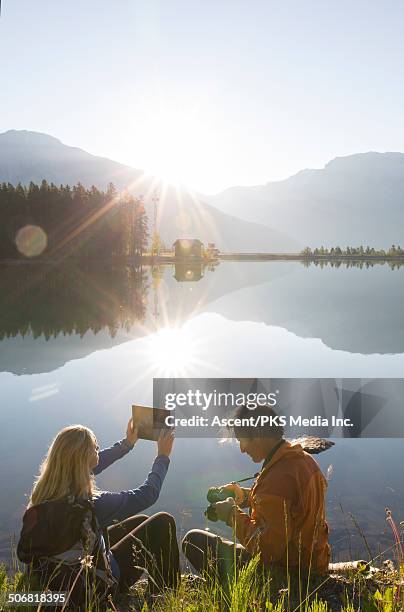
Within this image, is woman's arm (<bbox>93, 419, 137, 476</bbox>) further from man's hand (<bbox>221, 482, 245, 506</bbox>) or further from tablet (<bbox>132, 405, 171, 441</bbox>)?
man's hand (<bbox>221, 482, 245, 506</bbox>)

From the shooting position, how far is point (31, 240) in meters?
72.6

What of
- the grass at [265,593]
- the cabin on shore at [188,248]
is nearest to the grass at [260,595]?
the grass at [265,593]

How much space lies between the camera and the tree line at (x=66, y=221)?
226 ft

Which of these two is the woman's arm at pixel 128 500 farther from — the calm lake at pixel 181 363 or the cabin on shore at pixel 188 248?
the cabin on shore at pixel 188 248

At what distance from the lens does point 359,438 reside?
395 inches

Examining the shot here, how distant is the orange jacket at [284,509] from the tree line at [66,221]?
68067 mm

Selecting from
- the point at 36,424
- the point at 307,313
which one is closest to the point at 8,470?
the point at 36,424

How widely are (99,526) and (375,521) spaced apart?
4098mm

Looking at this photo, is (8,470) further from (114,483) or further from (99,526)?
(99,526)

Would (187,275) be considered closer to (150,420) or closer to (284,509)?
(150,420)

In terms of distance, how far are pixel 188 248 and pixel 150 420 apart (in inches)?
3728

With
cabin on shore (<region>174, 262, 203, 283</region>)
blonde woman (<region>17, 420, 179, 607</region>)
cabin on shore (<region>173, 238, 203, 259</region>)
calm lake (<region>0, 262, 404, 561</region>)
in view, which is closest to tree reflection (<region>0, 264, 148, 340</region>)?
calm lake (<region>0, 262, 404, 561</region>)

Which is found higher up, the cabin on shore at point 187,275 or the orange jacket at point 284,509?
the cabin on shore at point 187,275

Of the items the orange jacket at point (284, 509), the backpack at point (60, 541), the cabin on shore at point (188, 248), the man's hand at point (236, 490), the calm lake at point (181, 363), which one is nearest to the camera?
the backpack at point (60, 541)
